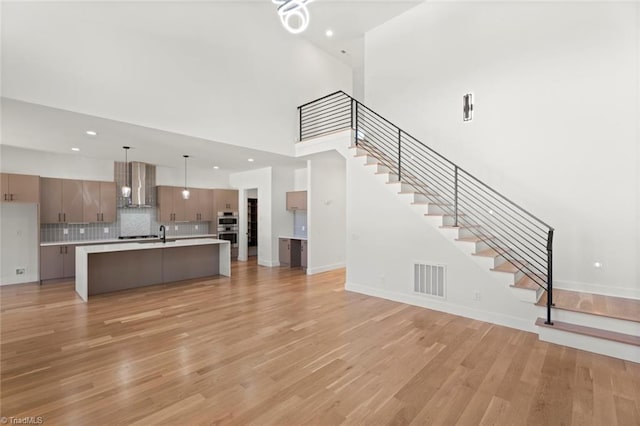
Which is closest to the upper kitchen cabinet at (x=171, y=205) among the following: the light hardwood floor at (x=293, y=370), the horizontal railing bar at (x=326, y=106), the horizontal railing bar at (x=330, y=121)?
the light hardwood floor at (x=293, y=370)

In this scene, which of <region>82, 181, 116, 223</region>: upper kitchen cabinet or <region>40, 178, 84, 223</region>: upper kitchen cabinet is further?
<region>82, 181, 116, 223</region>: upper kitchen cabinet

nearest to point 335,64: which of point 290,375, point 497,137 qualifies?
point 497,137

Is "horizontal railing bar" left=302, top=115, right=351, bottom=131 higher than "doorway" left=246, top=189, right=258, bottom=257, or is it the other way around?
"horizontal railing bar" left=302, top=115, right=351, bottom=131

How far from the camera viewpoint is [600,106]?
162 inches

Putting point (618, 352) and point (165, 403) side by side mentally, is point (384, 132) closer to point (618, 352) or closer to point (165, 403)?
point (618, 352)

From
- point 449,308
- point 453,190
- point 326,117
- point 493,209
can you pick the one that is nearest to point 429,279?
point 449,308

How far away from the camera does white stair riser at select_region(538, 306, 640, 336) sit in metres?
3.23

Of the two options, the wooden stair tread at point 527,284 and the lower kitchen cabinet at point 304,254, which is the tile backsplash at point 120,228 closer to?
the lower kitchen cabinet at point 304,254

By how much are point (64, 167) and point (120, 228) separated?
6.44ft

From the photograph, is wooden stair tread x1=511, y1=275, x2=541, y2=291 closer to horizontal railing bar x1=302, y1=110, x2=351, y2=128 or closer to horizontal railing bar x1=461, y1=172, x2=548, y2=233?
horizontal railing bar x1=461, y1=172, x2=548, y2=233

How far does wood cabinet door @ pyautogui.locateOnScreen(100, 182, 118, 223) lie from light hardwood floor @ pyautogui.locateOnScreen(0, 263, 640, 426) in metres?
3.18

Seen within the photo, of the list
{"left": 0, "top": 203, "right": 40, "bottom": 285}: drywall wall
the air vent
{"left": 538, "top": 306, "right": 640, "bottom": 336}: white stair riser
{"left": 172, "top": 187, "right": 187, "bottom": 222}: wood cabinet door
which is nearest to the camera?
{"left": 538, "top": 306, "right": 640, "bottom": 336}: white stair riser

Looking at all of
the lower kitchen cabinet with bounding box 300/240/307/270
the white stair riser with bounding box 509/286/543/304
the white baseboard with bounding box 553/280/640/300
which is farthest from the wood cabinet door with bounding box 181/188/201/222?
the white baseboard with bounding box 553/280/640/300

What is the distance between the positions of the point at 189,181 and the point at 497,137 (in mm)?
8449
